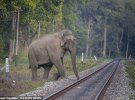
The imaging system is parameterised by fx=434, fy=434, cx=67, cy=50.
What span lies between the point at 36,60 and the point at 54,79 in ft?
5.31

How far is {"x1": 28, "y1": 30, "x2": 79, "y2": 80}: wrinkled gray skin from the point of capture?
2591 cm

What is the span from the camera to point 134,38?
10212cm

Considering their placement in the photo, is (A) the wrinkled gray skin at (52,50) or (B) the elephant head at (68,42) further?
(A) the wrinkled gray skin at (52,50)

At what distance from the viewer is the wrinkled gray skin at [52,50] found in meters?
25.9

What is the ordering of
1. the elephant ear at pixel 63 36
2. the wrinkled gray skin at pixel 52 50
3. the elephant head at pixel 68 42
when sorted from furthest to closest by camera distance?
the elephant ear at pixel 63 36
the wrinkled gray skin at pixel 52 50
the elephant head at pixel 68 42

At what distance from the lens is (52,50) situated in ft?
86.2

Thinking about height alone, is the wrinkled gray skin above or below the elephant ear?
below

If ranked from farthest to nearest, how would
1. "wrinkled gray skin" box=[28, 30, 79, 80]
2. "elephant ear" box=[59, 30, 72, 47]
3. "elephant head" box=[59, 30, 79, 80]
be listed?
1. "elephant ear" box=[59, 30, 72, 47]
2. "wrinkled gray skin" box=[28, 30, 79, 80]
3. "elephant head" box=[59, 30, 79, 80]

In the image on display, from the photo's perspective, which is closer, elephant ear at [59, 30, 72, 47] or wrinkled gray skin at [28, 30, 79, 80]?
wrinkled gray skin at [28, 30, 79, 80]

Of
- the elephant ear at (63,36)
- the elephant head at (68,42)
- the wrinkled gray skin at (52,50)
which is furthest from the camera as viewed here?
the elephant ear at (63,36)

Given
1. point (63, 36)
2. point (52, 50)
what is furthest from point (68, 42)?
A: point (52, 50)

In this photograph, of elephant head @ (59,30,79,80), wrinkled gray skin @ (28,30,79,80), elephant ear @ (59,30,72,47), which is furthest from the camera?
elephant ear @ (59,30,72,47)

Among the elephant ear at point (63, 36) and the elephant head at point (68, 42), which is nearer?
the elephant head at point (68, 42)

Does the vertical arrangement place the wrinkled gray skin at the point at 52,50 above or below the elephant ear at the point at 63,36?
below
